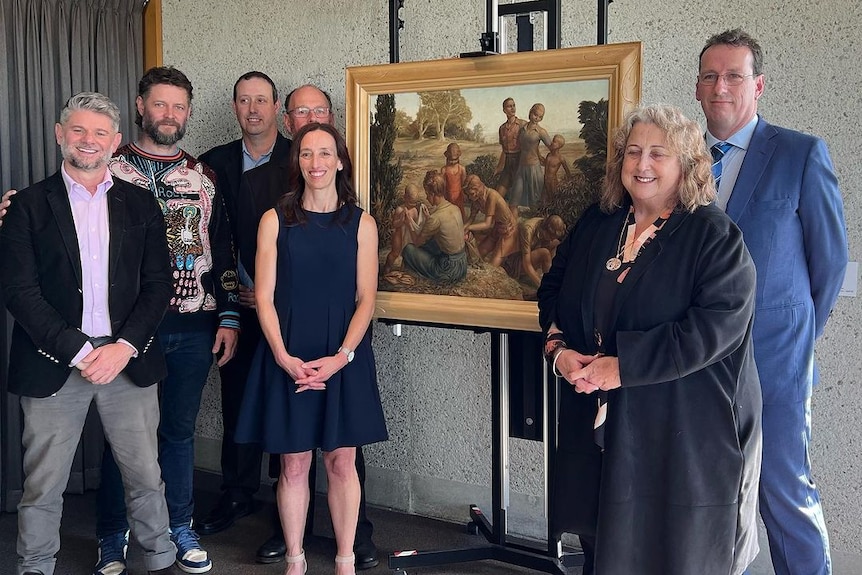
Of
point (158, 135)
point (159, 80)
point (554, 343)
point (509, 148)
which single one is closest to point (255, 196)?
point (158, 135)

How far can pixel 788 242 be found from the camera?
7.64 feet

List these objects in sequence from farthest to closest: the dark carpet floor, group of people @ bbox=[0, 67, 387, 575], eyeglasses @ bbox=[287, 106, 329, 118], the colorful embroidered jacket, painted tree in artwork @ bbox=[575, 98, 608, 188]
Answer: eyeglasses @ bbox=[287, 106, 329, 118] < the dark carpet floor < the colorful embroidered jacket < group of people @ bbox=[0, 67, 387, 575] < painted tree in artwork @ bbox=[575, 98, 608, 188]

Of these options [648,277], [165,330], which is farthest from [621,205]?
[165,330]

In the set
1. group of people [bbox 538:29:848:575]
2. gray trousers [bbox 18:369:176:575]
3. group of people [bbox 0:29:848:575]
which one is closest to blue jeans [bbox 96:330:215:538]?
group of people [bbox 0:29:848:575]

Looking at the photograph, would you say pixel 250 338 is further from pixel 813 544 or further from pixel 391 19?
pixel 813 544

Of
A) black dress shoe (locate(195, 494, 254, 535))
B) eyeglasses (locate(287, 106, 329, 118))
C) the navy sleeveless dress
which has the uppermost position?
eyeglasses (locate(287, 106, 329, 118))

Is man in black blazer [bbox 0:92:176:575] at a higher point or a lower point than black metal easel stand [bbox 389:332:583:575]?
higher

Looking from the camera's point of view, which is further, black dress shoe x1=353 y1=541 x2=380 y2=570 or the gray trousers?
black dress shoe x1=353 y1=541 x2=380 y2=570

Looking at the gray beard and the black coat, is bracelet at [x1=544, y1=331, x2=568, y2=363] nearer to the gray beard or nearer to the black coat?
the black coat

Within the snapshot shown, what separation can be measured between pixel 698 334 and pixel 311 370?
1.25 m

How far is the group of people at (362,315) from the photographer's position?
2066 mm

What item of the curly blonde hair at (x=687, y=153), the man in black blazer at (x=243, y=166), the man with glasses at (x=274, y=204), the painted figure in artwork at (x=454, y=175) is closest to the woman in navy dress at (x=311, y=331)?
the painted figure in artwork at (x=454, y=175)

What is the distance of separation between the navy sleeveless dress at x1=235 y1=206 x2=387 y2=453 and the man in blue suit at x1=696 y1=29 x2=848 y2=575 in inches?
48.8

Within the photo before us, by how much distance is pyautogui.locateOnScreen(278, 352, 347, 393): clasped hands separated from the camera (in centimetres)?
267
